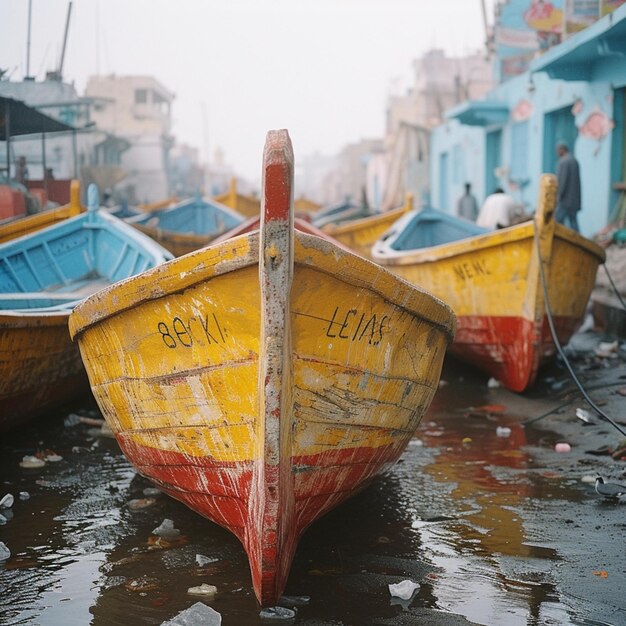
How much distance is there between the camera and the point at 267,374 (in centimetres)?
305

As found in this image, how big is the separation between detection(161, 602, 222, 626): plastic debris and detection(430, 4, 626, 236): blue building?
9.03 meters

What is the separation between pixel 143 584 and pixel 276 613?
65 centimetres

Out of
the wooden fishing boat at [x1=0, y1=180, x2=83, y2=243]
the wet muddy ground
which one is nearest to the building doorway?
the wooden fishing boat at [x1=0, y1=180, x2=83, y2=243]

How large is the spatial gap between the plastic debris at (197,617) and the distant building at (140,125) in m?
41.9

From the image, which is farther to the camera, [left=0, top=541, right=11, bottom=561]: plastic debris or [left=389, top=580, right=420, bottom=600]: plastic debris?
[left=0, top=541, right=11, bottom=561]: plastic debris

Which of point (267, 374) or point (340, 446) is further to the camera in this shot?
point (340, 446)

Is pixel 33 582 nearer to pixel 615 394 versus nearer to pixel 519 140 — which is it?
pixel 615 394

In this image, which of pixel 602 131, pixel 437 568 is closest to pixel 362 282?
pixel 437 568

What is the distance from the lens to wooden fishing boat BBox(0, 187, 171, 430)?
522 cm

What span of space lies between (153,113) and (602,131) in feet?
138

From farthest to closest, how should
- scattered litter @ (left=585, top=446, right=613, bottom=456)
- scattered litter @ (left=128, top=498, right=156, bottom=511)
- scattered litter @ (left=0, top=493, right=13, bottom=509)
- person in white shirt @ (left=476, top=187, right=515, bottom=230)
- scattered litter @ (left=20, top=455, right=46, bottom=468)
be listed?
person in white shirt @ (left=476, top=187, right=515, bottom=230) → scattered litter @ (left=585, top=446, right=613, bottom=456) → scattered litter @ (left=20, top=455, right=46, bottom=468) → scattered litter @ (left=128, top=498, right=156, bottom=511) → scattered litter @ (left=0, top=493, right=13, bottom=509)

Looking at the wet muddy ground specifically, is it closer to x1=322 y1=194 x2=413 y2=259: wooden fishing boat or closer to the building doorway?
x1=322 y1=194 x2=413 y2=259: wooden fishing boat

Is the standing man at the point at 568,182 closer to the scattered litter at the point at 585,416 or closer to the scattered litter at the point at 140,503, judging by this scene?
the scattered litter at the point at 585,416

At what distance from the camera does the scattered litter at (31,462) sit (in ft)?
16.9
